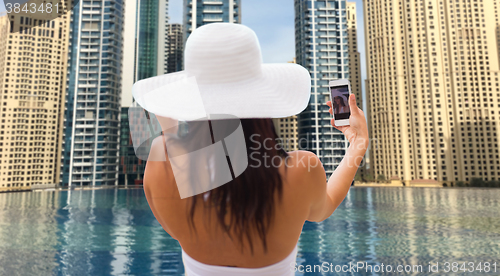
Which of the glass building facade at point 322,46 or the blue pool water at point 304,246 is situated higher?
the glass building facade at point 322,46

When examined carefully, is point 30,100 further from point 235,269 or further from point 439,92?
point 439,92

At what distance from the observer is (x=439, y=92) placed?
204ft

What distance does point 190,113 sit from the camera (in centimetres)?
78

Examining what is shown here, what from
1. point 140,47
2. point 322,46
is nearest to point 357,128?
point 322,46

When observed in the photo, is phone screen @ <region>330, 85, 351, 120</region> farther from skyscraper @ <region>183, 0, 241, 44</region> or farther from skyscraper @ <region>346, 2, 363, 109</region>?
skyscraper @ <region>346, 2, 363, 109</region>

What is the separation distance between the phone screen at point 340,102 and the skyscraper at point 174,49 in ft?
290

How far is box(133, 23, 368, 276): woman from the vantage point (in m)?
0.78

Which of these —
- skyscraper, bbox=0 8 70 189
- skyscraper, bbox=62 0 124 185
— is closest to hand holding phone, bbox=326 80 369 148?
skyscraper, bbox=62 0 124 185

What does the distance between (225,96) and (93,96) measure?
63426mm

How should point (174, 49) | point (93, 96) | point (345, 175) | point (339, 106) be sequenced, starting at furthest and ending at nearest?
point (174, 49), point (93, 96), point (339, 106), point (345, 175)

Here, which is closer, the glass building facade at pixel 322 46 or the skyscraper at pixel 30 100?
the glass building facade at pixel 322 46

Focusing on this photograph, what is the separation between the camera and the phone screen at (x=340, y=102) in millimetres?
1226

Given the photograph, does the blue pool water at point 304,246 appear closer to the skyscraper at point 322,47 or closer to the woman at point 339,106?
the woman at point 339,106

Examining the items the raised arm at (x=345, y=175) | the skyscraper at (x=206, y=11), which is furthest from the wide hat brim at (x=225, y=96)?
the skyscraper at (x=206, y=11)
